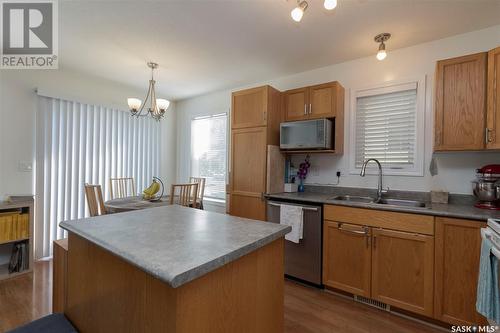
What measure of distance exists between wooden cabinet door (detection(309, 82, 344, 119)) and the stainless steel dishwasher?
1.07 meters

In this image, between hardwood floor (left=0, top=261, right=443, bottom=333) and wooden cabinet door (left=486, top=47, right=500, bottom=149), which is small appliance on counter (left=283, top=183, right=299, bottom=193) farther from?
wooden cabinet door (left=486, top=47, right=500, bottom=149)

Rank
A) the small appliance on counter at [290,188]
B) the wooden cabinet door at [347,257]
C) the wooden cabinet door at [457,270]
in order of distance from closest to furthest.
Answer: the wooden cabinet door at [457,270] < the wooden cabinet door at [347,257] < the small appliance on counter at [290,188]

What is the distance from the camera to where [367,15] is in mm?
1944

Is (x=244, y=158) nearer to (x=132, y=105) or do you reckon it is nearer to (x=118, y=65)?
(x=132, y=105)

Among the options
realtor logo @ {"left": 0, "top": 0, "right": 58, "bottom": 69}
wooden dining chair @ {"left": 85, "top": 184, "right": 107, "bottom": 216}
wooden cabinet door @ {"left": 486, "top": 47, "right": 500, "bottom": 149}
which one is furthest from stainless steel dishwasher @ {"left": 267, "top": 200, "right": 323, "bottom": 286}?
realtor logo @ {"left": 0, "top": 0, "right": 58, "bottom": 69}

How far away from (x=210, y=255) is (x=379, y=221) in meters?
1.78

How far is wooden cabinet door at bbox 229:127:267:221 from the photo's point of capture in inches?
110

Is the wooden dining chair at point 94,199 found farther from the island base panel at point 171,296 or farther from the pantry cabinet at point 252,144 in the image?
the island base panel at point 171,296

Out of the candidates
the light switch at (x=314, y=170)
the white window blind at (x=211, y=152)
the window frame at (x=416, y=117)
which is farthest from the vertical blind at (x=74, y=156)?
the window frame at (x=416, y=117)

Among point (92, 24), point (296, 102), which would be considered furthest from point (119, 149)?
point (296, 102)

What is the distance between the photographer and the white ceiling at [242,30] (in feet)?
6.13

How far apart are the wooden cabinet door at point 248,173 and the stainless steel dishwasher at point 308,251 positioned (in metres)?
0.42

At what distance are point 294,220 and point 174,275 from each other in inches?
76.9

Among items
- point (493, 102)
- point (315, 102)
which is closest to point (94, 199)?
point (315, 102)
